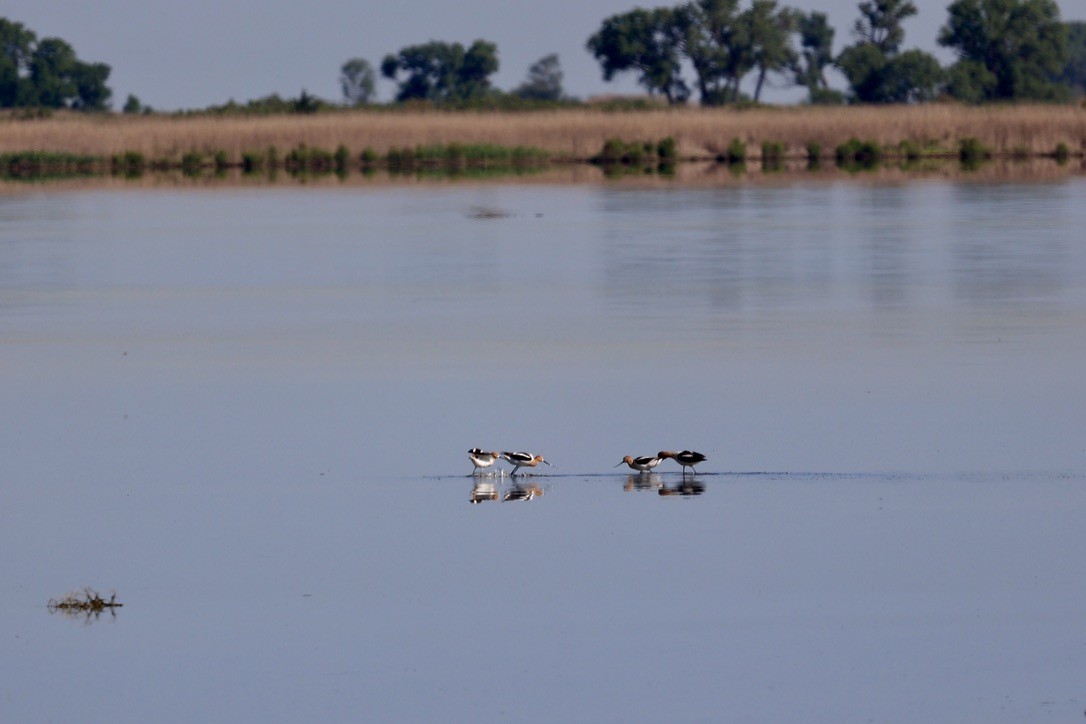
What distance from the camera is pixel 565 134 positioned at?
45.1 metres

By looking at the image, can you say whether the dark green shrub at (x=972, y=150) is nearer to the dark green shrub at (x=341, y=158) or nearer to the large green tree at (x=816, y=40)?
the dark green shrub at (x=341, y=158)

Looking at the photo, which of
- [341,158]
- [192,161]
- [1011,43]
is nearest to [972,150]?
[341,158]

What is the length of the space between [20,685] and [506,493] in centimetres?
304

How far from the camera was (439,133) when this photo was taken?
149ft

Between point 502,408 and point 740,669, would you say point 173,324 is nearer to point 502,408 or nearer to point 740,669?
point 502,408

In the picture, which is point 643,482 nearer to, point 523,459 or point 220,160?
point 523,459

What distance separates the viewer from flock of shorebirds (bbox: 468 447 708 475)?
884cm

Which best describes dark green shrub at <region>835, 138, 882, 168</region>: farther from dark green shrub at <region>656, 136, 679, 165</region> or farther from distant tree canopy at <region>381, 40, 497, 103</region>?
distant tree canopy at <region>381, 40, 497, 103</region>

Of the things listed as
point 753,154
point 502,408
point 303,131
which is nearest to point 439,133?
point 303,131

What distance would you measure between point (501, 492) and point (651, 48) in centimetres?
7502

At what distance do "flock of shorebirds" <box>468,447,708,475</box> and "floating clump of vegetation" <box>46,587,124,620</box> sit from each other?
2.28 metres

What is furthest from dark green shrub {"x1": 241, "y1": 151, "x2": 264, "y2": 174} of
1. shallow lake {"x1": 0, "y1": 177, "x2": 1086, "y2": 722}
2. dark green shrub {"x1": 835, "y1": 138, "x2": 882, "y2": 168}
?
shallow lake {"x1": 0, "y1": 177, "x2": 1086, "y2": 722}

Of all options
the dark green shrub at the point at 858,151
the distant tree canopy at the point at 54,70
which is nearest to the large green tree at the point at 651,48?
the distant tree canopy at the point at 54,70

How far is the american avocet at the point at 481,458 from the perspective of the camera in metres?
8.91
